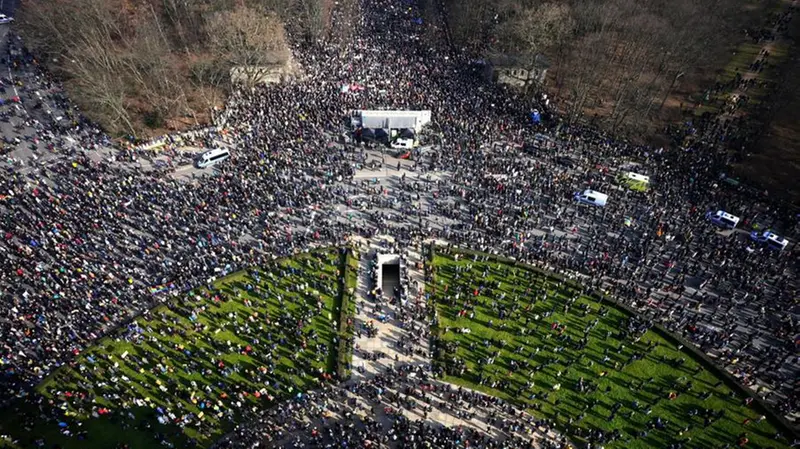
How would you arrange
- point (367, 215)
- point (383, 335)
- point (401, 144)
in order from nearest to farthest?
point (383, 335) < point (367, 215) < point (401, 144)

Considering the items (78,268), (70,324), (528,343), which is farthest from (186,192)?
(528,343)

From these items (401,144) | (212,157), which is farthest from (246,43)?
(401,144)

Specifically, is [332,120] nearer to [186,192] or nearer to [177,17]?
[186,192]

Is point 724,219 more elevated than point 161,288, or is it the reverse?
point 724,219

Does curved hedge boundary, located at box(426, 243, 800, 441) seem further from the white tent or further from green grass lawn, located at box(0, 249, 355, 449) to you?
the white tent

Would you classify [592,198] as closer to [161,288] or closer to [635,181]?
[635,181]

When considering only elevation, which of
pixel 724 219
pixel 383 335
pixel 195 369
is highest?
pixel 724 219

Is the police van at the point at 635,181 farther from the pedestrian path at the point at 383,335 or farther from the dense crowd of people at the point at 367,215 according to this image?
the pedestrian path at the point at 383,335
